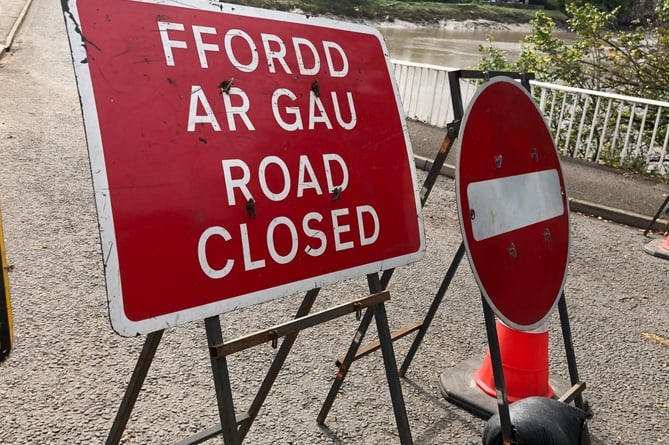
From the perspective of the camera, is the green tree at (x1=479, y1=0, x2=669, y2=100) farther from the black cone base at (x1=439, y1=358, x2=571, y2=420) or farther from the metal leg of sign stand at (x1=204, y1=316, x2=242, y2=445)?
the metal leg of sign stand at (x1=204, y1=316, x2=242, y2=445)

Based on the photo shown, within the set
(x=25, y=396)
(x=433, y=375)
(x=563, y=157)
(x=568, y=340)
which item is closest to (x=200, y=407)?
(x=25, y=396)

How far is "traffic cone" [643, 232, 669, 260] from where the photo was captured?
208 inches

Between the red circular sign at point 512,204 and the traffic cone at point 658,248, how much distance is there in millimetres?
3269

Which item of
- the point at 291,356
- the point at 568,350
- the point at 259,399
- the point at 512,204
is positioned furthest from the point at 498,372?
the point at 291,356

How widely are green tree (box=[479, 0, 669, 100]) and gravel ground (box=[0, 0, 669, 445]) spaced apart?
4212 mm

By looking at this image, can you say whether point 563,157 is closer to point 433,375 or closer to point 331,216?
point 433,375

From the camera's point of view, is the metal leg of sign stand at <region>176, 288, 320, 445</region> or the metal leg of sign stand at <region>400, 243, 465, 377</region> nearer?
the metal leg of sign stand at <region>176, 288, 320, 445</region>

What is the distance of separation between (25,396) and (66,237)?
1.93 m

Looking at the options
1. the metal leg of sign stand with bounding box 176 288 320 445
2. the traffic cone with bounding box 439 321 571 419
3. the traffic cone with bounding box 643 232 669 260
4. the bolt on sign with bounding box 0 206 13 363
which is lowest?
the traffic cone with bounding box 643 232 669 260

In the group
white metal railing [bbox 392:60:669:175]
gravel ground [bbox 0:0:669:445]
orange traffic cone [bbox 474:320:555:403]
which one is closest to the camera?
gravel ground [bbox 0:0:669:445]

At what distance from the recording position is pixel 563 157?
27.2 feet

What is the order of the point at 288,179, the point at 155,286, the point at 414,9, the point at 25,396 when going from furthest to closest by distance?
the point at 414,9
the point at 25,396
the point at 288,179
the point at 155,286

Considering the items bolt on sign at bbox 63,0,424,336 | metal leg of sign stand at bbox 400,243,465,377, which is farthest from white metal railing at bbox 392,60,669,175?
bolt on sign at bbox 63,0,424,336

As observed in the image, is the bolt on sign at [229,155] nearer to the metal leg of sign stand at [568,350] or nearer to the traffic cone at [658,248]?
the metal leg of sign stand at [568,350]
